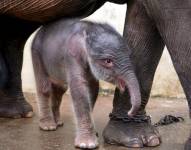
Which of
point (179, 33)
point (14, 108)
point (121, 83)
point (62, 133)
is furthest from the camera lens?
point (14, 108)

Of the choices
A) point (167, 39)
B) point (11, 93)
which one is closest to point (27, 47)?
point (11, 93)

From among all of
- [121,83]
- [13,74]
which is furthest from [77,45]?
[13,74]

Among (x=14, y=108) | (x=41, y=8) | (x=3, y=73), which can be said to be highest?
(x=41, y=8)

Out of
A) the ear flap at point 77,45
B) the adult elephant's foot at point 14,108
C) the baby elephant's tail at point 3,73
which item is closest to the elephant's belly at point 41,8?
the ear flap at point 77,45

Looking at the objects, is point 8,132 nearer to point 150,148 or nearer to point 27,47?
point 150,148

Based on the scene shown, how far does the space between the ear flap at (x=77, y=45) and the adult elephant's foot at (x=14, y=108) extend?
2.37 feet

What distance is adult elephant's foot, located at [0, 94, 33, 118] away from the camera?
3.02m

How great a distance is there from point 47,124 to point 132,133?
16.5 inches

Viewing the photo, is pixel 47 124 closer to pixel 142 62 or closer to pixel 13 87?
pixel 13 87

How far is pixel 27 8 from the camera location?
8.30ft

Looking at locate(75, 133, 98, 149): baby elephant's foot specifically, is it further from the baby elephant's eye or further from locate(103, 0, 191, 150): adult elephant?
the baby elephant's eye

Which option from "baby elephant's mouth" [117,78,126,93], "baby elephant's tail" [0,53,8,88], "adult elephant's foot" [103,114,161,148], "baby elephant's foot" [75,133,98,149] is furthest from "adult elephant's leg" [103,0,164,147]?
"baby elephant's tail" [0,53,8,88]

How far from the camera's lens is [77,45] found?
2389 mm

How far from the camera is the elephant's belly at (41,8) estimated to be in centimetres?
249
